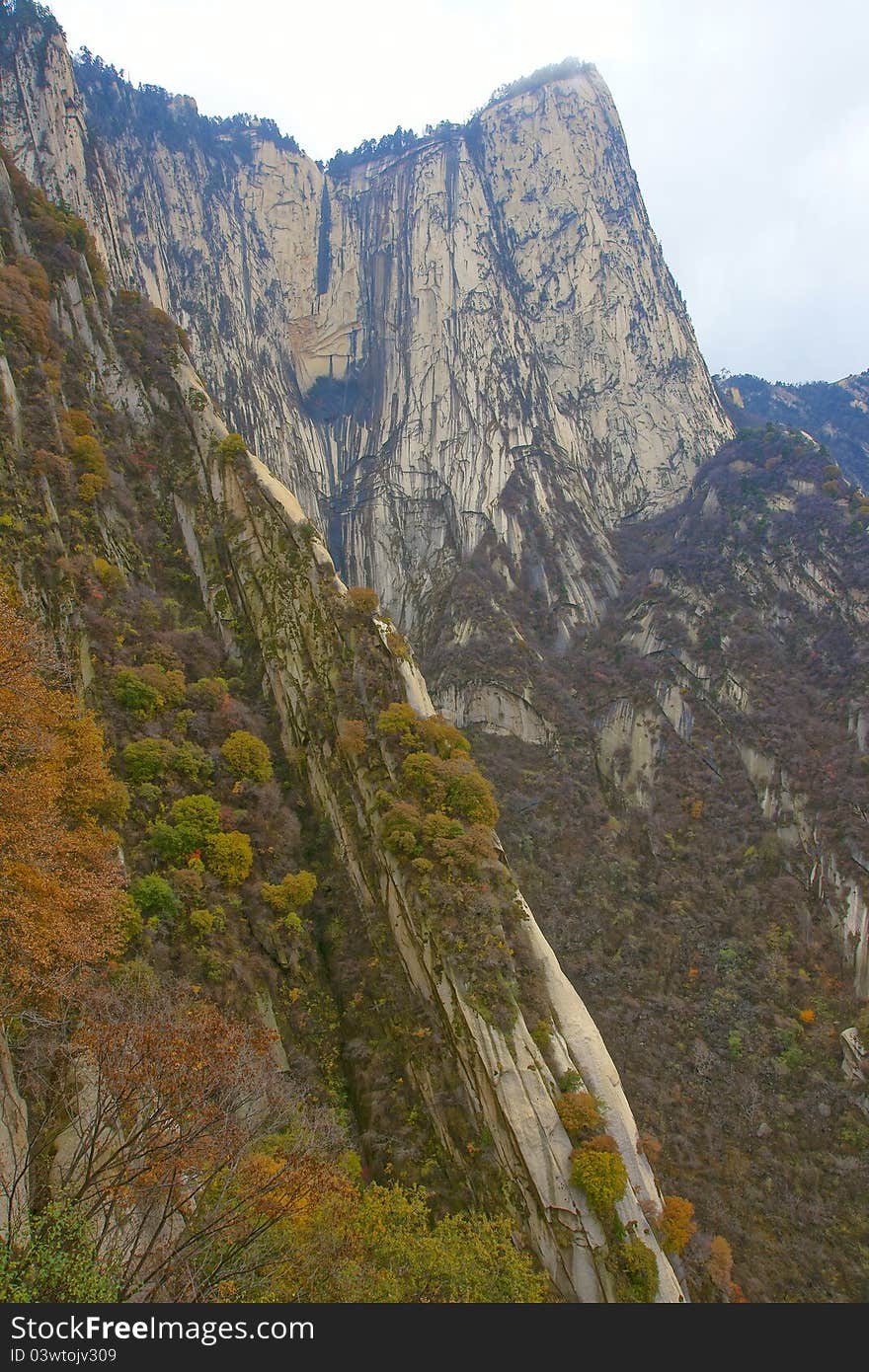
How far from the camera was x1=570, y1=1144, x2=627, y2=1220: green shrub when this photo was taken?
20766 mm

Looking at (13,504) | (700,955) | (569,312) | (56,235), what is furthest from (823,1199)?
(569,312)

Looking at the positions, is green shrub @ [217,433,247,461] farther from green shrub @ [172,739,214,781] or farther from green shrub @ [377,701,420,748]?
green shrub @ [172,739,214,781]

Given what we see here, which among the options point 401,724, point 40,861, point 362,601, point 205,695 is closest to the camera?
point 40,861

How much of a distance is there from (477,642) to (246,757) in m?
32.7

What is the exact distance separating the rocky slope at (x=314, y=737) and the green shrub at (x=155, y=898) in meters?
0.68

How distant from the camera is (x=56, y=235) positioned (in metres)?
37.6

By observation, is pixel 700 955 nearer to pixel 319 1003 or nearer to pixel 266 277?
pixel 319 1003

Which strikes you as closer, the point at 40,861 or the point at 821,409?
the point at 40,861

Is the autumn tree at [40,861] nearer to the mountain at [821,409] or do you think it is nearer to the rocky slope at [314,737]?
the rocky slope at [314,737]

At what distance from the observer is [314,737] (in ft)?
106

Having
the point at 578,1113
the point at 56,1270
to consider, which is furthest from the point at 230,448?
the point at 56,1270

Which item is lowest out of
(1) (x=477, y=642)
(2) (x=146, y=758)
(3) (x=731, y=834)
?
(3) (x=731, y=834)

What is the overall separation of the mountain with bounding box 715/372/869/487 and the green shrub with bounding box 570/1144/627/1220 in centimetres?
9003

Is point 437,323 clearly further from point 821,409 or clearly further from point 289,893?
point 821,409
